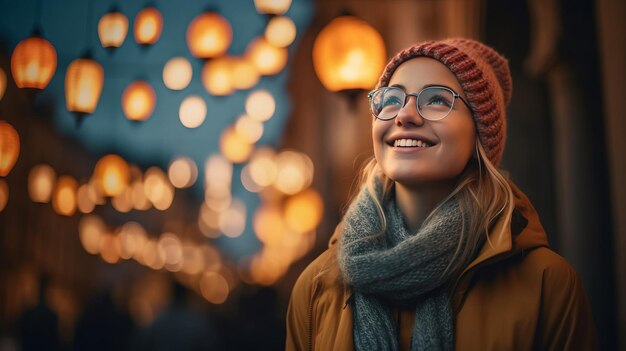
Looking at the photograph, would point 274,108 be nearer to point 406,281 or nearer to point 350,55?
point 350,55

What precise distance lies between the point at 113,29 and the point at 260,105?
180 inches

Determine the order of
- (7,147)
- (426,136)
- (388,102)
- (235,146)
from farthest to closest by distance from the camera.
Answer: (235,146) → (7,147) → (388,102) → (426,136)

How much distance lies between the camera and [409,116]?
2.11 m

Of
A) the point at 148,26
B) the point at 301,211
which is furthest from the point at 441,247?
the point at 301,211

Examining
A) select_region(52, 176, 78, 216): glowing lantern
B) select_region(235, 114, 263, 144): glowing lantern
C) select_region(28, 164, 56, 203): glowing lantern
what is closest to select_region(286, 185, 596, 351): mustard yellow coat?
select_region(235, 114, 263, 144): glowing lantern

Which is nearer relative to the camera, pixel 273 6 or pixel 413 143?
pixel 413 143

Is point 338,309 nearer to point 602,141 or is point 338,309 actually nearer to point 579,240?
point 579,240

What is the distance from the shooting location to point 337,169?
19.1m

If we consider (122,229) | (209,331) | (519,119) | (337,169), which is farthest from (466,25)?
(122,229)

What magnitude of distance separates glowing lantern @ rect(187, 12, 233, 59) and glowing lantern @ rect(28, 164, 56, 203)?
5449 mm

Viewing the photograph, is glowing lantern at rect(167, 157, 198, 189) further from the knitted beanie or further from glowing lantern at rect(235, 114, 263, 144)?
the knitted beanie

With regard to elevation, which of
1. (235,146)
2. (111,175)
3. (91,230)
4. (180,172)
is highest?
(235,146)

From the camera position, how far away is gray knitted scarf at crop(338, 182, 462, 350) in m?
2.01

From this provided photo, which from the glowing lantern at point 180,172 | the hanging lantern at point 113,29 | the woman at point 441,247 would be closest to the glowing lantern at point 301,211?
the glowing lantern at point 180,172
